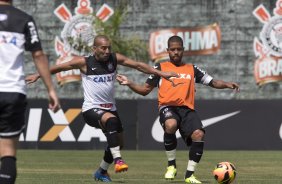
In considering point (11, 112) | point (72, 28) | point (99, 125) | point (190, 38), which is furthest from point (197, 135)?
point (72, 28)

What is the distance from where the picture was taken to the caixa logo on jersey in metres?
26.8

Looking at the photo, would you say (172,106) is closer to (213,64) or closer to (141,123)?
(141,123)

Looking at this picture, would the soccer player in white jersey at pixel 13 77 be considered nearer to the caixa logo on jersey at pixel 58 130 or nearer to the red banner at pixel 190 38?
the caixa logo on jersey at pixel 58 130

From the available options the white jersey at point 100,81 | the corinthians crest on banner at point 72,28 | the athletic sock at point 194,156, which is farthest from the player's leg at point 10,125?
the corinthians crest on banner at point 72,28

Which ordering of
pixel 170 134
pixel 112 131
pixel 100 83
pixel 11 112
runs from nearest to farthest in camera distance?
pixel 11 112, pixel 112 131, pixel 100 83, pixel 170 134

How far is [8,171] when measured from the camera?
859 cm

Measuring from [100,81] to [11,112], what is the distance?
19.8 ft

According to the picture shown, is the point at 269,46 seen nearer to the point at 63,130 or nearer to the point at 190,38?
the point at 190,38

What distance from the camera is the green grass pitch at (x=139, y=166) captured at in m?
Result: 14.7

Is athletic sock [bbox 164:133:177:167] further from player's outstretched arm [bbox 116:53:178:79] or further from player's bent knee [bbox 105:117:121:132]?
player's outstretched arm [bbox 116:53:178:79]

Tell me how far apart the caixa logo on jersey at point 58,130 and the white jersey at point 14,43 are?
1807 centimetres

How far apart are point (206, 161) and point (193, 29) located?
1500 cm

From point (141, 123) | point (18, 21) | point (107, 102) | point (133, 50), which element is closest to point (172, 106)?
point (107, 102)

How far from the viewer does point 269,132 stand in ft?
88.7
